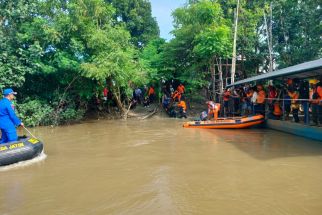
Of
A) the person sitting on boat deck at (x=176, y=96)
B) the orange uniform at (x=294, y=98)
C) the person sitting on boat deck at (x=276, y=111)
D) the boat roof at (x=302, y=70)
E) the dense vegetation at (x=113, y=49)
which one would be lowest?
the person sitting on boat deck at (x=276, y=111)

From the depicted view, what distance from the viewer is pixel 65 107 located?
684 inches

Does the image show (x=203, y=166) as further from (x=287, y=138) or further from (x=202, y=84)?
(x=202, y=84)

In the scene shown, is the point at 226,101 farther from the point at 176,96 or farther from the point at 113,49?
the point at 113,49

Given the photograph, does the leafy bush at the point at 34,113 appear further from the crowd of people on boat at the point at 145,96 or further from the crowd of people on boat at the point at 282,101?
the crowd of people on boat at the point at 282,101

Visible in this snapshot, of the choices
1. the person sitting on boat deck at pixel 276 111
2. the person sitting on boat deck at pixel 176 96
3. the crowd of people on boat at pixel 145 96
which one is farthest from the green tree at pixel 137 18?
the person sitting on boat deck at pixel 276 111

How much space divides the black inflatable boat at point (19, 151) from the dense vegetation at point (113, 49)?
7374 millimetres

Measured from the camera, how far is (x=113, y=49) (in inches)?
647

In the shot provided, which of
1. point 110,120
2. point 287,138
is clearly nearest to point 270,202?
point 287,138

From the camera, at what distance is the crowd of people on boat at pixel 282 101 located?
10633mm

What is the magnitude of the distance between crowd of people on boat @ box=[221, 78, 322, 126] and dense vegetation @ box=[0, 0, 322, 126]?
10.2 feet

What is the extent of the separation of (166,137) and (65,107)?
24.6 ft

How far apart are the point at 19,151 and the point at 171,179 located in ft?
12.0

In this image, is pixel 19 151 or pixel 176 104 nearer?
pixel 19 151

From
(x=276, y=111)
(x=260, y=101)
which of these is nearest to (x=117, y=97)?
(x=260, y=101)
